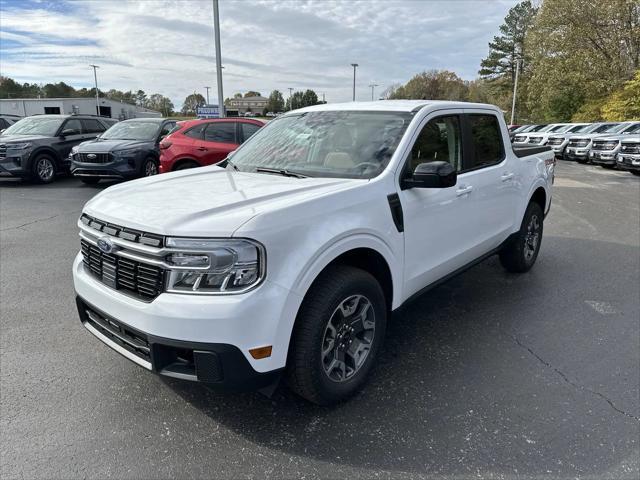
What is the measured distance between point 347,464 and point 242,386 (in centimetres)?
67

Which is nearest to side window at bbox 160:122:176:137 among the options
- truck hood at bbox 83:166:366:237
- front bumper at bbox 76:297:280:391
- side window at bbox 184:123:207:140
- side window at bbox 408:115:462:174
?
side window at bbox 184:123:207:140

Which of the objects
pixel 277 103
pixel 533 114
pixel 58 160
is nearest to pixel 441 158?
pixel 58 160

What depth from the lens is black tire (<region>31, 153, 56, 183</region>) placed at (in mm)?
11641

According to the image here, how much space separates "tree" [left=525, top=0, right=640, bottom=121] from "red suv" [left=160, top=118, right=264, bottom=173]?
34.5 meters

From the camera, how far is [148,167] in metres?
11.1

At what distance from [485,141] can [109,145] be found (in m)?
8.96

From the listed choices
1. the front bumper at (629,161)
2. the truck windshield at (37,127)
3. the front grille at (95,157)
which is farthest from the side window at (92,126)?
the front bumper at (629,161)

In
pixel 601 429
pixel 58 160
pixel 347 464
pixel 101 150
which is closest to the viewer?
pixel 347 464

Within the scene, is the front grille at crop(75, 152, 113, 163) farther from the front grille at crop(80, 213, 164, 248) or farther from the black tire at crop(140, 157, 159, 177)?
the front grille at crop(80, 213, 164, 248)

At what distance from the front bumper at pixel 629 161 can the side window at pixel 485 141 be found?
532 inches

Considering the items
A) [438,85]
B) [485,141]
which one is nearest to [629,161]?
[485,141]

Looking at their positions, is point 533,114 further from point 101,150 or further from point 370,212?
point 370,212

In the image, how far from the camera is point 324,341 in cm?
272

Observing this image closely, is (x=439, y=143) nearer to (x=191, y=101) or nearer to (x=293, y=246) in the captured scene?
(x=293, y=246)
